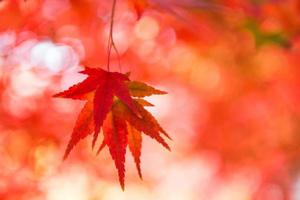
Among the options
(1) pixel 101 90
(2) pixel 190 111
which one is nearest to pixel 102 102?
(1) pixel 101 90

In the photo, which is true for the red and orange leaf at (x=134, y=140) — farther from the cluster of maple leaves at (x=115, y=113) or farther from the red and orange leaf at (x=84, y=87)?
the red and orange leaf at (x=84, y=87)

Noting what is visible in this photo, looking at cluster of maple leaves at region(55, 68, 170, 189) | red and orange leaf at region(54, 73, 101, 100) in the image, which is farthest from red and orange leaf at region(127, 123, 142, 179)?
red and orange leaf at region(54, 73, 101, 100)

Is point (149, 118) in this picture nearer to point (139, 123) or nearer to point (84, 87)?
point (139, 123)

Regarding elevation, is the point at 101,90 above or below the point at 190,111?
above

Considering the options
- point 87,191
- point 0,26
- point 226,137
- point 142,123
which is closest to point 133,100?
point 142,123

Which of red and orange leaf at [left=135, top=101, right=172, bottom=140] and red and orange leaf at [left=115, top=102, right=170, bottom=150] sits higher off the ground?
red and orange leaf at [left=135, top=101, right=172, bottom=140]

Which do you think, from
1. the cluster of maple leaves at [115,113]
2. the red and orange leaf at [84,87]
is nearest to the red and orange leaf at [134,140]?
the cluster of maple leaves at [115,113]

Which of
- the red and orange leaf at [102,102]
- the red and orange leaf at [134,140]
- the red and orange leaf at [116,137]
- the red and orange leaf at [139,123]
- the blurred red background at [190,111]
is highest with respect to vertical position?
the red and orange leaf at [102,102]

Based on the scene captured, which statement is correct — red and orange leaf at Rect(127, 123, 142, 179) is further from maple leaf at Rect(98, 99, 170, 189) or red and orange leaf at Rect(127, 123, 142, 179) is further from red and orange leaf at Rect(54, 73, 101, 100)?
red and orange leaf at Rect(54, 73, 101, 100)
